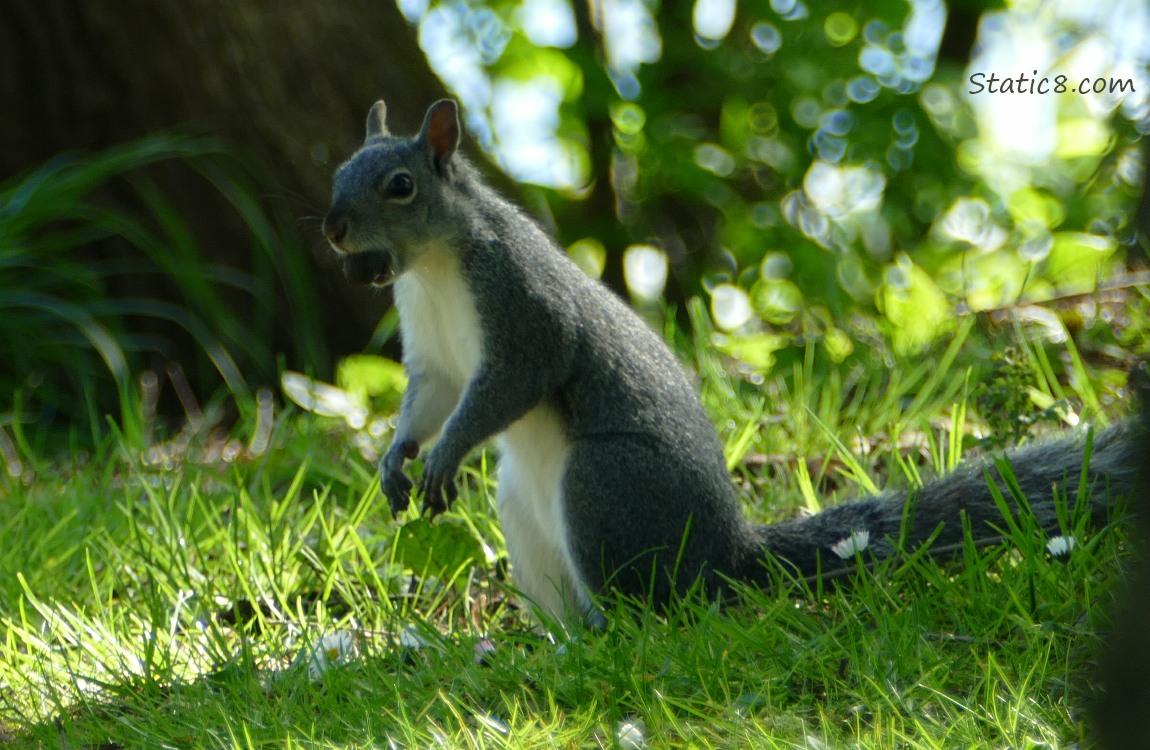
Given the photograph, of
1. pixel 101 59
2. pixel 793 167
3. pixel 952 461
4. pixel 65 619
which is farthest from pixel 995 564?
pixel 101 59

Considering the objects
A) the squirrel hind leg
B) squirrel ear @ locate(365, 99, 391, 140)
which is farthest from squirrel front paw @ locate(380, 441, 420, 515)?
squirrel ear @ locate(365, 99, 391, 140)

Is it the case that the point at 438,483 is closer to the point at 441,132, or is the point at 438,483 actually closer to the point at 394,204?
the point at 394,204

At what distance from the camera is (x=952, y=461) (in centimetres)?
301

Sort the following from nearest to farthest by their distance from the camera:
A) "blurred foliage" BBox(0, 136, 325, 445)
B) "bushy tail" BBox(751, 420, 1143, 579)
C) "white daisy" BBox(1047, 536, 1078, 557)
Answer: "white daisy" BBox(1047, 536, 1078, 557), "bushy tail" BBox(751, 420, 1143, 579), "blurred foliage" BBox(0, 136, 325, 445)

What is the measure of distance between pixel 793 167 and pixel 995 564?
3462 mm

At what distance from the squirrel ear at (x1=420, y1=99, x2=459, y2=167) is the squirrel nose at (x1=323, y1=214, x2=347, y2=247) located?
1.01 feet

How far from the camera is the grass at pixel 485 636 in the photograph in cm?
196

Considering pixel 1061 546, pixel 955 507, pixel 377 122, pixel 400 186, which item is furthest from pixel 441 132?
Answer: pixel 1061 546

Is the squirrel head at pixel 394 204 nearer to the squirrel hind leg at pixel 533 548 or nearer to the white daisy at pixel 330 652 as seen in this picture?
the squirrel hind leg at pixel 533 548

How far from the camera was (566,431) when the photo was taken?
280 centimetres

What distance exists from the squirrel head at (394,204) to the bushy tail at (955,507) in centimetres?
101

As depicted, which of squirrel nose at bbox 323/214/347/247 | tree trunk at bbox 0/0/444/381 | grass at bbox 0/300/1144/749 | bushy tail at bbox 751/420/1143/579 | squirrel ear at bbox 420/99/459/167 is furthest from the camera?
tree trunk at bbox 0/0/444/381

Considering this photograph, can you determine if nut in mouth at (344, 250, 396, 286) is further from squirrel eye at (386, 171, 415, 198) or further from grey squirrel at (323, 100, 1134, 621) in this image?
squirrel eye at (386, 171, 415, 198)

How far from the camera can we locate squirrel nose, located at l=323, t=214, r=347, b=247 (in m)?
2.72
